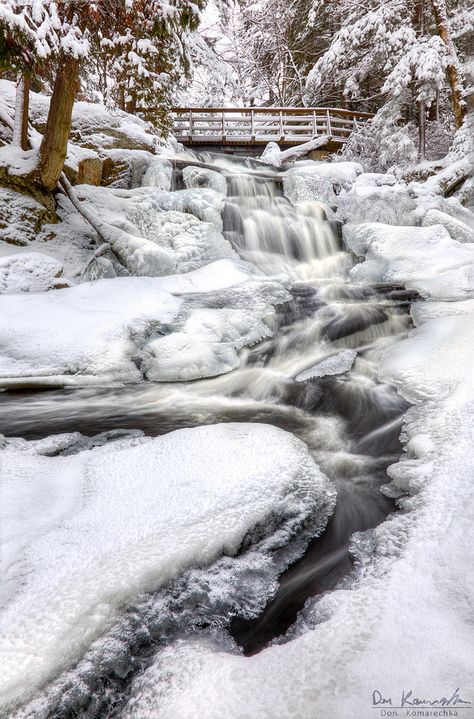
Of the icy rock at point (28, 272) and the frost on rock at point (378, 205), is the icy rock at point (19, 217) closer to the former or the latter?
the icy rock at point (28, 272)

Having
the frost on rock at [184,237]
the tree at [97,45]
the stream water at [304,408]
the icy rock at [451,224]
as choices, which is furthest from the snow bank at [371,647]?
the icy rock at [451,224]

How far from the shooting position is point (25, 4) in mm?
4434

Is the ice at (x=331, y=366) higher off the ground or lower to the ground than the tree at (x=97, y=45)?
lower

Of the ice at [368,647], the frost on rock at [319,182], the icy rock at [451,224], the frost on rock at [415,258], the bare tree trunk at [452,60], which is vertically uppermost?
the bare tree trunk at [452,60]

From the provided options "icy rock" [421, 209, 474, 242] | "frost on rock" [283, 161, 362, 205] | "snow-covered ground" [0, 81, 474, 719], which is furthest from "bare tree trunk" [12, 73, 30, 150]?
"icy rock" [421, 209, 474, 242]

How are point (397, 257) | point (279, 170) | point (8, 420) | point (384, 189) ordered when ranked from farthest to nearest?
point (279, 170) → point (384, 189) → point (397, 257) → point (8, 420)

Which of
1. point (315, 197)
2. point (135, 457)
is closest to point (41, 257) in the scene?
point (135, 457)

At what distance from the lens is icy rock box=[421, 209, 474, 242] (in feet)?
27.5

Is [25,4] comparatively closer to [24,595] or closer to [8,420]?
[8,420]

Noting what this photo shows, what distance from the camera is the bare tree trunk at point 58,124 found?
19.5ft

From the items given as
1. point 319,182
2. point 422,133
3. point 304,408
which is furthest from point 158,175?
point 422,133

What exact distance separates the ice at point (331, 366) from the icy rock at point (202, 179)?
641cm

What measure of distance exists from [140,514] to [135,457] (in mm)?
551

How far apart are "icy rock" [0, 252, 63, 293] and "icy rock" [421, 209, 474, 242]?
756 centimetres
